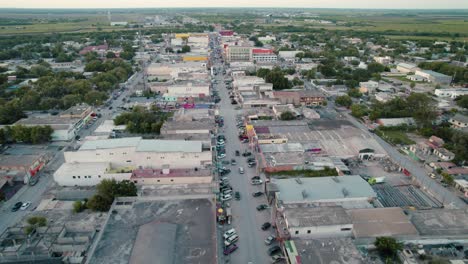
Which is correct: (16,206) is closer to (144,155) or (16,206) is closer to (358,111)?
(144,155)

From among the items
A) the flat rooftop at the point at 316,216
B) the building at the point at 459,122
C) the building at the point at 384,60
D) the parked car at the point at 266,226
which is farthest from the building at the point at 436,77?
the parked car at the point at 266,226

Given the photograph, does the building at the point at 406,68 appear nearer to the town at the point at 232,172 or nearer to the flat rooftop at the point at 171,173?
the town at the point at 232,172

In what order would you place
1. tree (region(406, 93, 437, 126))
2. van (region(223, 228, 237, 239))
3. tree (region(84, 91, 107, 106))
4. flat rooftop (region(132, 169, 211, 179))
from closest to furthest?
van (region(223, 228, 237, 239)) < flat rooftop (region(132, 169, 211, 179)) < tree (region(406, 93, 437, 126)) < tree (region(84, 91, 107, 106))

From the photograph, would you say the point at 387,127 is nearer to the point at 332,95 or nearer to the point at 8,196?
the point at 332,95

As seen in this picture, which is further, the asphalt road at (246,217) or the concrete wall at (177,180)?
the concrete wall at (177,180)

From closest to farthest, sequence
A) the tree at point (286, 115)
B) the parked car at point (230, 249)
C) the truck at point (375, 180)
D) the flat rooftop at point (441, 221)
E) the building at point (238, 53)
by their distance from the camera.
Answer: the parked car at point (230, 249) → the flat rooftop at point (441, 221) → the truck at point (375, 180) → the tree at point (286, 115) → the building at point (238, 53)

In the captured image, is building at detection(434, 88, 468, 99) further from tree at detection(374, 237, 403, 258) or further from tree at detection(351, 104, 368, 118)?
tree at detection(374, 237, 403, 258)

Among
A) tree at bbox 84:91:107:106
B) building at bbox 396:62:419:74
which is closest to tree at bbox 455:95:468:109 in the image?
building at bbox 396:62:419:74
